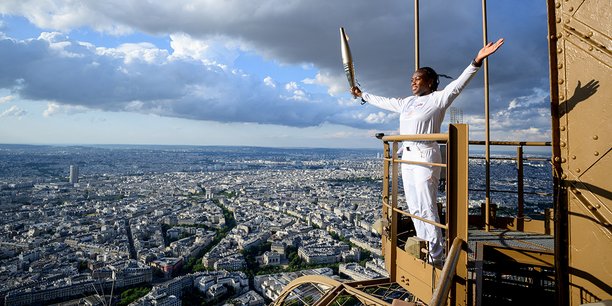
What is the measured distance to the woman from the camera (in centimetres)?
332

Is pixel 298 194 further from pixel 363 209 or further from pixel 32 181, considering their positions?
pixel 32 181

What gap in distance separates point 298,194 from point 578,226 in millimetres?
63974

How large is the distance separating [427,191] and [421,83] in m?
1.15

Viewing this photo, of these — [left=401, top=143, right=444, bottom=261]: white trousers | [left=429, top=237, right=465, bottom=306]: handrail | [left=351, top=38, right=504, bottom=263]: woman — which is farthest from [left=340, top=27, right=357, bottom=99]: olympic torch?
[left=429, top=237, right=465, bottom=306]: handrail

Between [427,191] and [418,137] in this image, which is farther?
[427,191]

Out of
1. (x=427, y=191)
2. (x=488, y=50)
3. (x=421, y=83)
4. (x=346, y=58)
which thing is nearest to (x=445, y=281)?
(x=427, y=191)

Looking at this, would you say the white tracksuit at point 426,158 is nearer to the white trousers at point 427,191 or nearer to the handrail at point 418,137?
the white trousers at point 427,191

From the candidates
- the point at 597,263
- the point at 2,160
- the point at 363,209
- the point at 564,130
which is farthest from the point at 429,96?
the point at 2,160

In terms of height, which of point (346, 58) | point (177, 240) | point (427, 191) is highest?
point (346, 58)

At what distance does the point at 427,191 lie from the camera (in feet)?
11.0

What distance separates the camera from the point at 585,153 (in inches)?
87.9

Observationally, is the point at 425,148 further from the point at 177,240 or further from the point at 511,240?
the point at 177,240

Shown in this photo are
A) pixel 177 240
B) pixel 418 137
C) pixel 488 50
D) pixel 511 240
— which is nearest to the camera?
pixel 488 50

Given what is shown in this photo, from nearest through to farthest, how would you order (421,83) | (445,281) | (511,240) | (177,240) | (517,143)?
(445,281) < (421,83) < (511,240) < (517,143) < (177,240)
